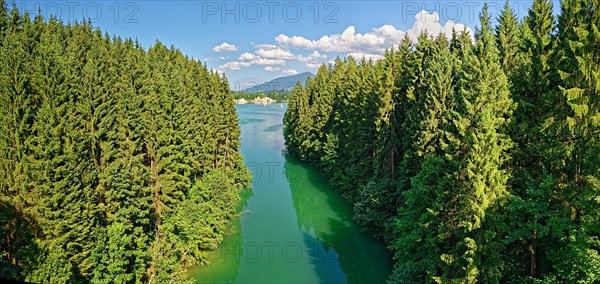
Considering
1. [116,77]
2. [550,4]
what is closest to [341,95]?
[116,77]

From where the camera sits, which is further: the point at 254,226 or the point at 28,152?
the point at 254,226

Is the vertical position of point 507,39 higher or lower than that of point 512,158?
higher

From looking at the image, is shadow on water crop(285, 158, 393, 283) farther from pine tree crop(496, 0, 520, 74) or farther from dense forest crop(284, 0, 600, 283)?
pine tree crop(496, 0, 520, 74)

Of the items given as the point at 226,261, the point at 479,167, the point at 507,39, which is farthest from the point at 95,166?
the point at 507,39

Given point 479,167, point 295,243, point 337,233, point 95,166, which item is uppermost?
point 479,167

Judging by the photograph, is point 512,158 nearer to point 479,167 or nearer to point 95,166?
point 479,167

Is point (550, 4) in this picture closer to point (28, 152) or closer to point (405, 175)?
point (405, 175)
